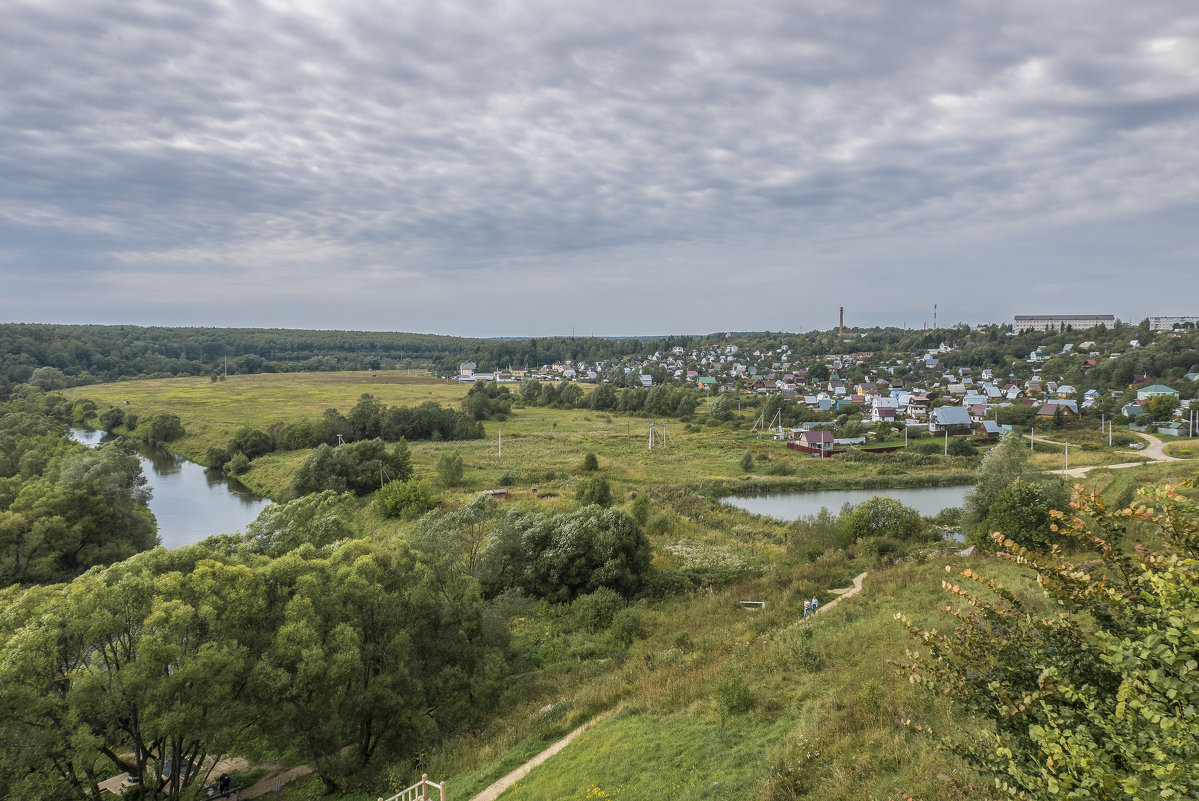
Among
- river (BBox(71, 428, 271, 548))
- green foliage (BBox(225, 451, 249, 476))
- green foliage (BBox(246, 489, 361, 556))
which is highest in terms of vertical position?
green foliage (BBox(246, 489, 361, 556))

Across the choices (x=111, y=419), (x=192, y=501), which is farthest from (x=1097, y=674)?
(x=111, y=419)

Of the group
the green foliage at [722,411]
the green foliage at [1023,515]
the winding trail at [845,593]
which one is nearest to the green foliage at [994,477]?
the green foliage at [1023,515]

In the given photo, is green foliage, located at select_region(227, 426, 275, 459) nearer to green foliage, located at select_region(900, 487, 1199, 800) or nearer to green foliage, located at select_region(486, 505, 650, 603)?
green foliage, located at select_region(486, 505, 650, 603)

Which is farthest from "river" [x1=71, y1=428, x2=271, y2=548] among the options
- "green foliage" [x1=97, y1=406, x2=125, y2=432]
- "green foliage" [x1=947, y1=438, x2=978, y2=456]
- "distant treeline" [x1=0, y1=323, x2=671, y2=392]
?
"distant treeline" [x1=0, y1=323, x2=671, y2=392]

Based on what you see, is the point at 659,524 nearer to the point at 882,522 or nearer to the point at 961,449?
the point at 882,522

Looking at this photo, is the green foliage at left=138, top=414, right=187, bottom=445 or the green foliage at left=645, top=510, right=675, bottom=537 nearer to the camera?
the green foliage at left=645, top=510, right=675, bottom=537

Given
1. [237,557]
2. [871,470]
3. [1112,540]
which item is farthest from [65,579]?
[871,470]
